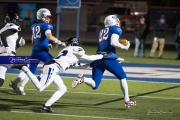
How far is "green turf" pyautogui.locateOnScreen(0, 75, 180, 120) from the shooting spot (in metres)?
10.5

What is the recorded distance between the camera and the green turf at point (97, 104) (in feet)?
34.4

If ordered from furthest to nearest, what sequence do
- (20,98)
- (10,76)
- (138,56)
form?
(138,56), (10,76), (20,98)

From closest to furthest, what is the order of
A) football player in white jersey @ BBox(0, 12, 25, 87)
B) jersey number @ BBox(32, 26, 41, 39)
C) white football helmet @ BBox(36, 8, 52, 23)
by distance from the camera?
football player in white jersey @ BBox(0, 12, 25, 87) → white football helmet @ BBox(36, 8, 52, 23) → jersey number @ BBox(32, 26, 41, 39)

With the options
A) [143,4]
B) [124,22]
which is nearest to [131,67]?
[124,22]

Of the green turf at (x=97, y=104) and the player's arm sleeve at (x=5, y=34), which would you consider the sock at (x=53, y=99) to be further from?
the player's arm sleeve at (x=5, y=34)

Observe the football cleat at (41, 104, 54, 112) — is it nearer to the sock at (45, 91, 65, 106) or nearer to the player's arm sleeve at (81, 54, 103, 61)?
the sock at (45, 91, 65, 106)

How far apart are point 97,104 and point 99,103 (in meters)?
0.15

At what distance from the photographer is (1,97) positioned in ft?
41.2

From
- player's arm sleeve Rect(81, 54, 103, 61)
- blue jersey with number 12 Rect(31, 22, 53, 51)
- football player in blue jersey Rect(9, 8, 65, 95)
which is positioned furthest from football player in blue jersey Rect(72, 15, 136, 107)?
blue jersey with number 12 Rect(31, 22, 53, 51)

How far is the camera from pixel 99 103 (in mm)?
12023

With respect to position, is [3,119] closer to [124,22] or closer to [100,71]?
[100,71]

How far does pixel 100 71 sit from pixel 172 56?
560 inches

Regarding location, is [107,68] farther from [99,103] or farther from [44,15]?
[44,15]

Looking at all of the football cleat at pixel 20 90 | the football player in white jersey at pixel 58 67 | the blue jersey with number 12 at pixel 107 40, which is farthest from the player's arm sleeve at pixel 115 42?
the football cleat at pixel 20 90
